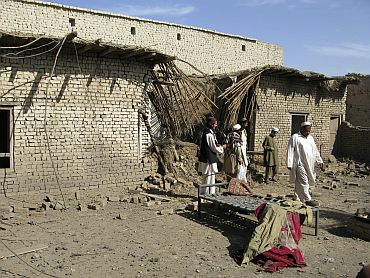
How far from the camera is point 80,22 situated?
16.0 metres

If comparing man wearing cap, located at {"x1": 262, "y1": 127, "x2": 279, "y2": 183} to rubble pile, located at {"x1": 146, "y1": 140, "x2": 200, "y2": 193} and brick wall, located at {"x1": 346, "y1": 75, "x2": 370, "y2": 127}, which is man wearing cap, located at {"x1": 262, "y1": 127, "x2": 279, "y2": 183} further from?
brick wall, located at {"x1": 346, "y1": 75, "x2": 370, "y2": 127}

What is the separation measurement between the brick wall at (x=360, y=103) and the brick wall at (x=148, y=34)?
412 centimetres

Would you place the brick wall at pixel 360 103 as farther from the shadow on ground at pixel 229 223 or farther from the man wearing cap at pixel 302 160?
the shadow on ground at pixel 229 223

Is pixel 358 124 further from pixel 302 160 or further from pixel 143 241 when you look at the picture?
pixel 143 241

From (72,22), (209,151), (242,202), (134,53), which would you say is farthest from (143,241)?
(72,22)

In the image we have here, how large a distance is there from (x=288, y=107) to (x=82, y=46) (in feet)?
26.9

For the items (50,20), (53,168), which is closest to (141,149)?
(53,168)

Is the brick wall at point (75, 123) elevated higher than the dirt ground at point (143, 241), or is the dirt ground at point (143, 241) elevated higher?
the brick wall at point (75, 123)

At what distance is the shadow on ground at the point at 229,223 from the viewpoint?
648 centimetres

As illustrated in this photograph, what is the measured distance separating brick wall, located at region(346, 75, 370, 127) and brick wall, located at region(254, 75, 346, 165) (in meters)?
4.33

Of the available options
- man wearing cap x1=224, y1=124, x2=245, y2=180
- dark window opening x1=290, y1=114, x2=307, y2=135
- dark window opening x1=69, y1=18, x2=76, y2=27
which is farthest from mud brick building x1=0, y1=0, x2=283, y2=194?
dark window opening x1=290, y1=114, x2=307, y2=135

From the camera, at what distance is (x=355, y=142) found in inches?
687

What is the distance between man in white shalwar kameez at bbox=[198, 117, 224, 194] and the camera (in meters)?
8.62

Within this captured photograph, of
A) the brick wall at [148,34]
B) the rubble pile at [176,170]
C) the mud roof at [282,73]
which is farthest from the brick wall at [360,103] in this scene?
the rubble pile at [176,170]
